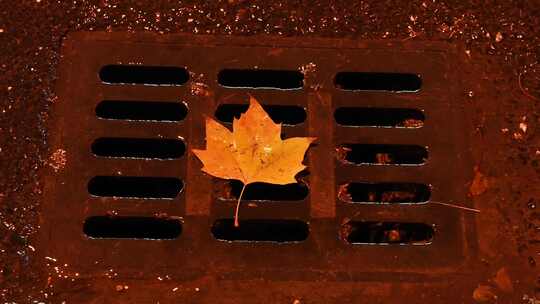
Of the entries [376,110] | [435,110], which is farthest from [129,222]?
[435,110]

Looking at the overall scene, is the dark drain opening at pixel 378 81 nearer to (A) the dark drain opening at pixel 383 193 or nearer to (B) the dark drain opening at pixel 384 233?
(A) the dark drain opening at pixel 383 193

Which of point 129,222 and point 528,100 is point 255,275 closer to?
point 129,222

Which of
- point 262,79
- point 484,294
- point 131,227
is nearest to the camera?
point 484,294

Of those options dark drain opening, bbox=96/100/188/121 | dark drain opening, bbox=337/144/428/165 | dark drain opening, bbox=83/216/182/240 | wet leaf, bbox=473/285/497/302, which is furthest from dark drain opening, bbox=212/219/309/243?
wet leaf, bbox=473/285/497/302

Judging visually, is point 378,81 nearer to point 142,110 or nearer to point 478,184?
point 478,184

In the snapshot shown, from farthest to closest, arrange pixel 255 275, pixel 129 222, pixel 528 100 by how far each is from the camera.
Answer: pixel 528 100, pixel 129 222, pixel 255 275

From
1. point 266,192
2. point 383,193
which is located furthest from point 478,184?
point 266,192
